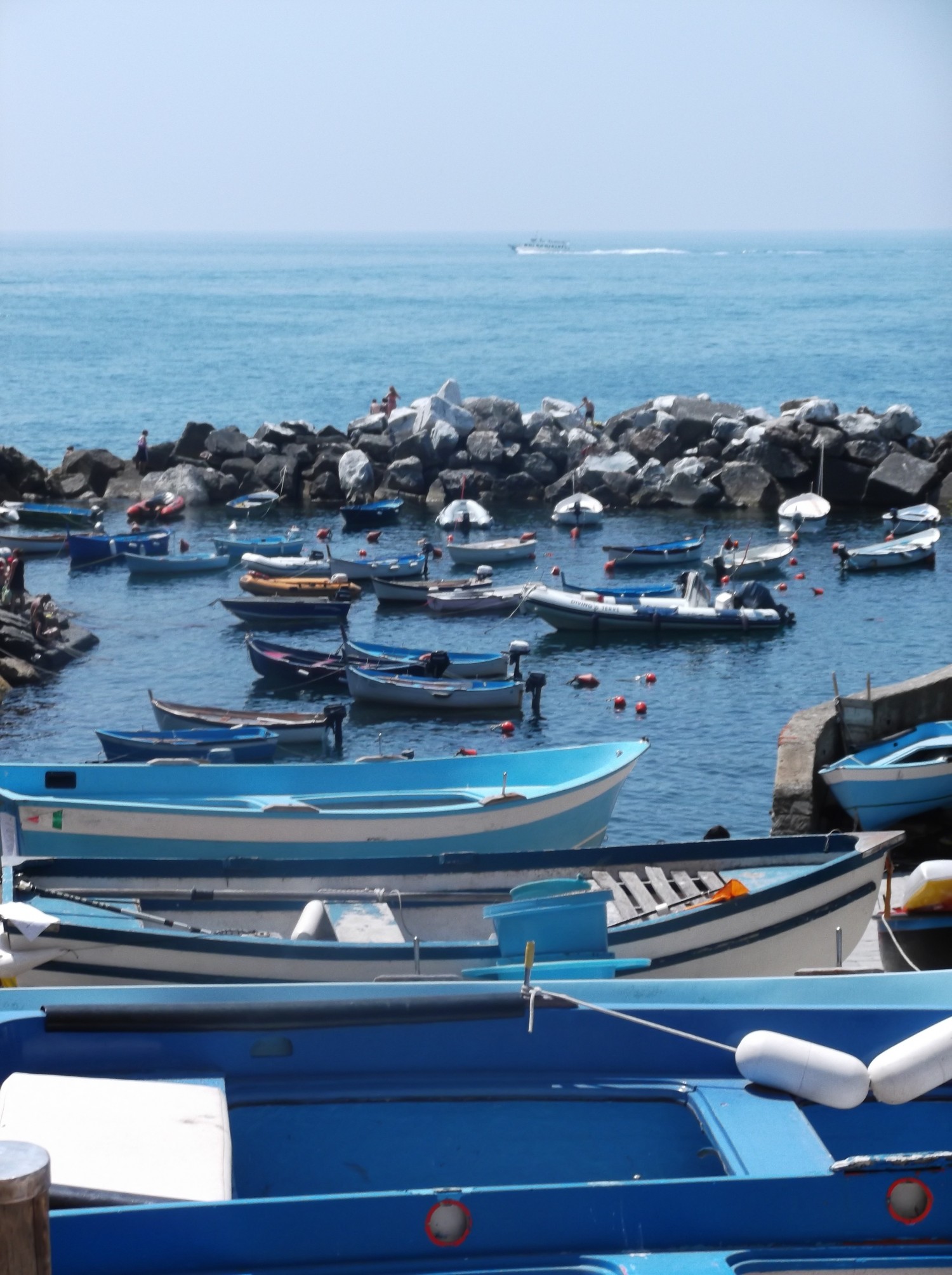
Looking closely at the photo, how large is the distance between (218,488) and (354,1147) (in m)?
44.0

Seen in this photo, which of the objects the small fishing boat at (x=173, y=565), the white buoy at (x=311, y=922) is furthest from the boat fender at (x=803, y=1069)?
the small fishing boat at (x=173, y=565)

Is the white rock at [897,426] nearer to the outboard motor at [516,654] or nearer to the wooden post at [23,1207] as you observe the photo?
the outboard motor at [516,654]

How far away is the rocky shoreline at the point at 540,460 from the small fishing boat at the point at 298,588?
13596mm

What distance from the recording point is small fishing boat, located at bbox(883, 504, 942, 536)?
145 ft

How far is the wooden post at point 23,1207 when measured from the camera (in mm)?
4777

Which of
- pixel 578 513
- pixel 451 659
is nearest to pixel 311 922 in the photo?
pixel 451 659

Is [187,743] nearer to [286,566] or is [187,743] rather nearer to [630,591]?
[286,566]

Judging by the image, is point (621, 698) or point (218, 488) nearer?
point (621, 698)

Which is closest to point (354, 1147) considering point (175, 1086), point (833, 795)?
point (175, 1086)

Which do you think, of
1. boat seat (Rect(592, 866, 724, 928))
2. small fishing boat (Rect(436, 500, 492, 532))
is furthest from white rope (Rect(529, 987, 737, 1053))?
small fishing boat (Rect(436, 500, 492, 532))

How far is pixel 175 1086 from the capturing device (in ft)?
25.7

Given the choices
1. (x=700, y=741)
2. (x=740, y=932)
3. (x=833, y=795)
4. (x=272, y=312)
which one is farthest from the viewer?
(x=272, y=312)

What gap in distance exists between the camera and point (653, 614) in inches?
1335

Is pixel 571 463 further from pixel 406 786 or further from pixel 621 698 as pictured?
pixel 406 786
